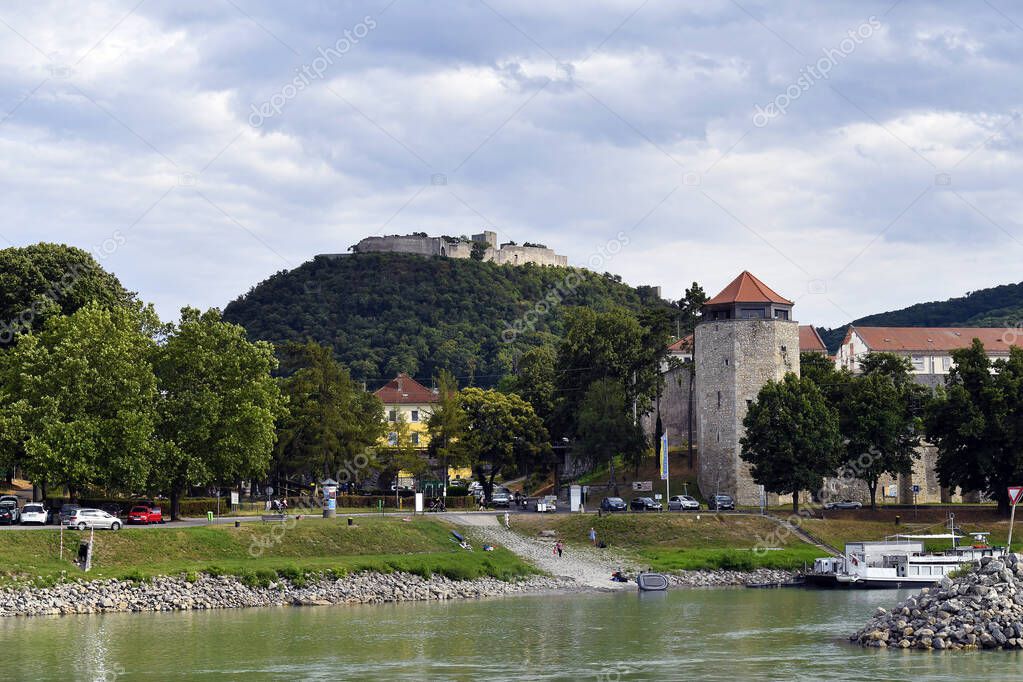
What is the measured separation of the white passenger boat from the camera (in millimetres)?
67812

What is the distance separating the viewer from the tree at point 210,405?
68312mm

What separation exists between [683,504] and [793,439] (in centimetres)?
793

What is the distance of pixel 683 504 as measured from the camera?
274 ft

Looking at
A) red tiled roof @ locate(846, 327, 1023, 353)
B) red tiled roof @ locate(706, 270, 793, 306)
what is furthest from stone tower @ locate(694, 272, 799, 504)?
red tiled roof @ locate(846, 327, 1023, 353)

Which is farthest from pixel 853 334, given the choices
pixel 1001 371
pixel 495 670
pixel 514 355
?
pixel 495 670

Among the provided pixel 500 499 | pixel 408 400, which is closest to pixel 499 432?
pixel 500 499

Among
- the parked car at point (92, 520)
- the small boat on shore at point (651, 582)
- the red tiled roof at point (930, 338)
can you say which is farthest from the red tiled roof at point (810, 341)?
the parked car at point (92, 520)

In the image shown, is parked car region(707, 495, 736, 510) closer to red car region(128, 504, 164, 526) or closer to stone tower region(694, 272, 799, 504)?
stone tower region(694, 272, 799, 504)

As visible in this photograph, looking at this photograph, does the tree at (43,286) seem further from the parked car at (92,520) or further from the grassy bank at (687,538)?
the grassy bank at (687,538)

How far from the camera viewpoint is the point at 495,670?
40.1 meters

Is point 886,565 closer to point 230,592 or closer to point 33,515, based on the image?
point 230,592

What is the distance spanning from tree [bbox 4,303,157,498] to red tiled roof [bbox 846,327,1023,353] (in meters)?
90.5

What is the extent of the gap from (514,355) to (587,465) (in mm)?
45589

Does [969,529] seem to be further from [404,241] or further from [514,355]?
[404,241]
